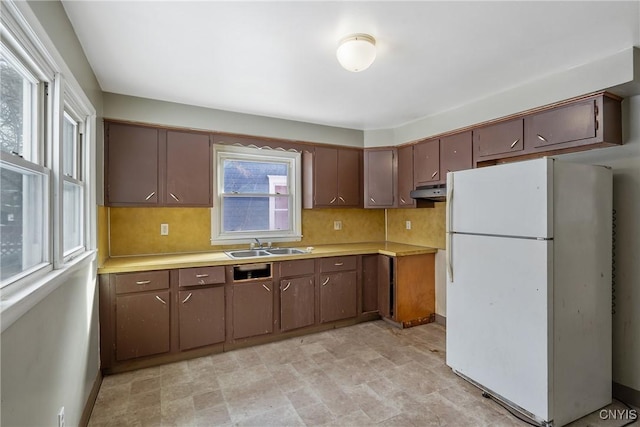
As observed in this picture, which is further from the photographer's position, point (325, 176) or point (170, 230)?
point (325, 176)

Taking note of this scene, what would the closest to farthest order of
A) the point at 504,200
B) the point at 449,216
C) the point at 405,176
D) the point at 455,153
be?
1. the point at 504,200
2. the point at 449,216
3. the point at 455,153
4. the point at 405,176

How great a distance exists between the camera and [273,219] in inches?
152

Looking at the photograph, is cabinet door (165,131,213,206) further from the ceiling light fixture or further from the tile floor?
the ceiling light fixture

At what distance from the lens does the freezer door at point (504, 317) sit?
1962mm

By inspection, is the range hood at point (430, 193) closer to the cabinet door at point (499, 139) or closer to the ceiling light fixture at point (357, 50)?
the cabinet door at point (499, 139)

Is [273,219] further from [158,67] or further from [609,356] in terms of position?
[609,356]

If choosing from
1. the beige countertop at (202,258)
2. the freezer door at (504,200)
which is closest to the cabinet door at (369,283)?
the beige countertop at (202,258)

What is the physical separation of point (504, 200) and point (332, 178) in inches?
82.7

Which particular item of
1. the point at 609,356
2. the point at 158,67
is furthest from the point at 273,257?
the point at 609,356

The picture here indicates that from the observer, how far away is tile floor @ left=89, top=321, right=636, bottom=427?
81.3 inches

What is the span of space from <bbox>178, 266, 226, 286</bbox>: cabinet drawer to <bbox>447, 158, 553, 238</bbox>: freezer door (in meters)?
2.04

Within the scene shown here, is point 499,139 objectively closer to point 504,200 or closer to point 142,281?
point 504,200

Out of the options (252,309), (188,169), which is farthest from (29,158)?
(252,309)

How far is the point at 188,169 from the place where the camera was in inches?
124
